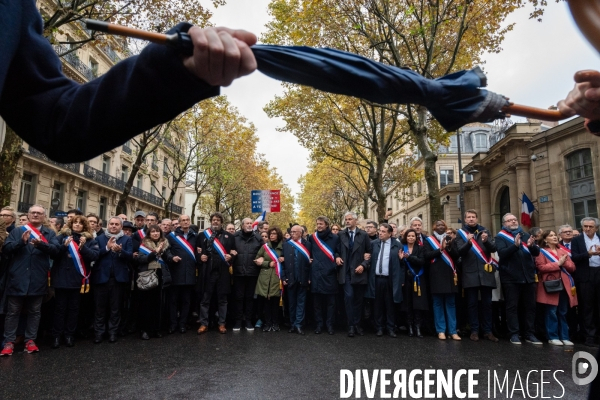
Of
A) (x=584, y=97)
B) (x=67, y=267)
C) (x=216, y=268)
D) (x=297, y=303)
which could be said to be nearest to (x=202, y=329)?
(x=216, y=268)

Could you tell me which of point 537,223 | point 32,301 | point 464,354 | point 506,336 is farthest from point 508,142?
point 32,301

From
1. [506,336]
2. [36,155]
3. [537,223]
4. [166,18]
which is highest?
[166,18]

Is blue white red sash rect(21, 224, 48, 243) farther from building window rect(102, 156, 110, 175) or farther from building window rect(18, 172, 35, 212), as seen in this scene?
building window rect(102, 156, 110, 175)

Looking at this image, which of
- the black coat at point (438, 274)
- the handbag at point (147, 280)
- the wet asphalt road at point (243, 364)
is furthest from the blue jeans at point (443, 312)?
the handbag at point (147, 280)

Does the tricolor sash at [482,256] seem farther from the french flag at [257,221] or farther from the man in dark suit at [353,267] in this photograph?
the french flag at [257,221]

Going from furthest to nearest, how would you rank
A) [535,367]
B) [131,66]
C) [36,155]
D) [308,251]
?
1. [36,155]
2. [308,251]
3. [535,367]
4. [131,66]

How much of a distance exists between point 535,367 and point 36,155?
26.1 metres

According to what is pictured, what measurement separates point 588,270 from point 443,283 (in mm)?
2909

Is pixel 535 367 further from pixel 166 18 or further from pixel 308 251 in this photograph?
pixel 166 18

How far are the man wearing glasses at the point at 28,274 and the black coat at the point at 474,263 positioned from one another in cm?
789

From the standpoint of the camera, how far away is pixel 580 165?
2189 centimetres

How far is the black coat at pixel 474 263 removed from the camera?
8336mm

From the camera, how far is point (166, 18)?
12891 millimetres

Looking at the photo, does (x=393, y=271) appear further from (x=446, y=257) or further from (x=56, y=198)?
(x=56, y=198)
